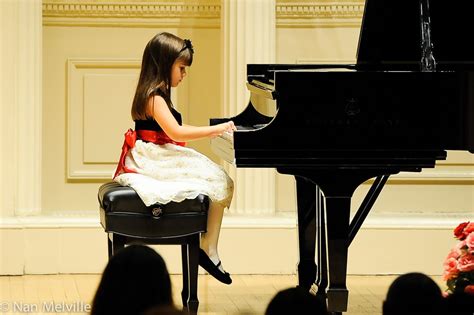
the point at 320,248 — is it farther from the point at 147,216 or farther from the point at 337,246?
the point at 147,216

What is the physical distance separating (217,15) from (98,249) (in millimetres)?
1657

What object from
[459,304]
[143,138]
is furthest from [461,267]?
[459,304]

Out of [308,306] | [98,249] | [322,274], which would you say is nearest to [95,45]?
[98,249]

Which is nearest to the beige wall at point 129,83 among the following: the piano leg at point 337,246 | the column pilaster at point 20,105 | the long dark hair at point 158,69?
the column pilaster at point 20,105

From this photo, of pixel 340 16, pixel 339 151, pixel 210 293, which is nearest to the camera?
pixel 339 151

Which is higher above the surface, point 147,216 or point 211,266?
point 147,216

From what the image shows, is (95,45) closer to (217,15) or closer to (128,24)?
(128,24)

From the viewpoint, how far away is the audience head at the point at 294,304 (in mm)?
1636

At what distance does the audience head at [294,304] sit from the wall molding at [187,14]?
510 centimetres

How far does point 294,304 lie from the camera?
1646mm

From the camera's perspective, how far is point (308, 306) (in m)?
1.65

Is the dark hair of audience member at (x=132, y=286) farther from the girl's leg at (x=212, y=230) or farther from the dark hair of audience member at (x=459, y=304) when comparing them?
the girl's leg at (x=212, y=230)

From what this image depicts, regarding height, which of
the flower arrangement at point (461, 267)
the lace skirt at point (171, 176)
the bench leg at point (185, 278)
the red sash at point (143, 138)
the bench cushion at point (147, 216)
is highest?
the red sash at point (143, 138)

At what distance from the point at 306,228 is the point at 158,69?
1027 millimetres
